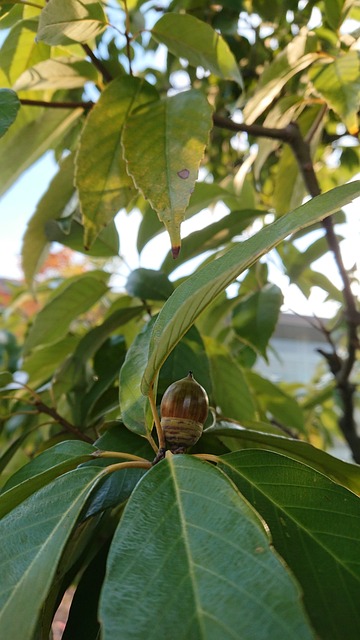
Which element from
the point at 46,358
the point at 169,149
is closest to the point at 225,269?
the point at 169,149

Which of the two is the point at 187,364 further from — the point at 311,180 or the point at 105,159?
the point at 311,180

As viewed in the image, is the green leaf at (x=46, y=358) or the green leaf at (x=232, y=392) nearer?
the green leaf at (x=232, y=392)

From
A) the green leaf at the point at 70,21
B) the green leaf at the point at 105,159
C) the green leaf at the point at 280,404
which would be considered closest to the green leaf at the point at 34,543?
the green leaf at the point at 105,159

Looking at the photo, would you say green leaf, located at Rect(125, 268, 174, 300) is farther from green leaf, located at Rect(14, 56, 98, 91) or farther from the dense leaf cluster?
green leaf, located at Rect(14, 56, 98, 91)

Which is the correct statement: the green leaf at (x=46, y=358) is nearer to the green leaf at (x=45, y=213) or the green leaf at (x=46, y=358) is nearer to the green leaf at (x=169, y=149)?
the green leaf at (x=45, y=213)

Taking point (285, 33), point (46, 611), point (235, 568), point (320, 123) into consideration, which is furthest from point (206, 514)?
point (285, 33)

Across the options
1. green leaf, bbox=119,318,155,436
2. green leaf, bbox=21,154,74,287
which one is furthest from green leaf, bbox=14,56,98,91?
green leaf, bbox=119,318,155,436

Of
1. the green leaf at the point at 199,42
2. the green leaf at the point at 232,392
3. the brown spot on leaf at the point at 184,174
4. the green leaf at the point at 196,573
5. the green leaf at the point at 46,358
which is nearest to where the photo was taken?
the green leaf at the point at 196,573

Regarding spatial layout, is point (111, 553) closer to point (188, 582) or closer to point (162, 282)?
point (188, 582)
